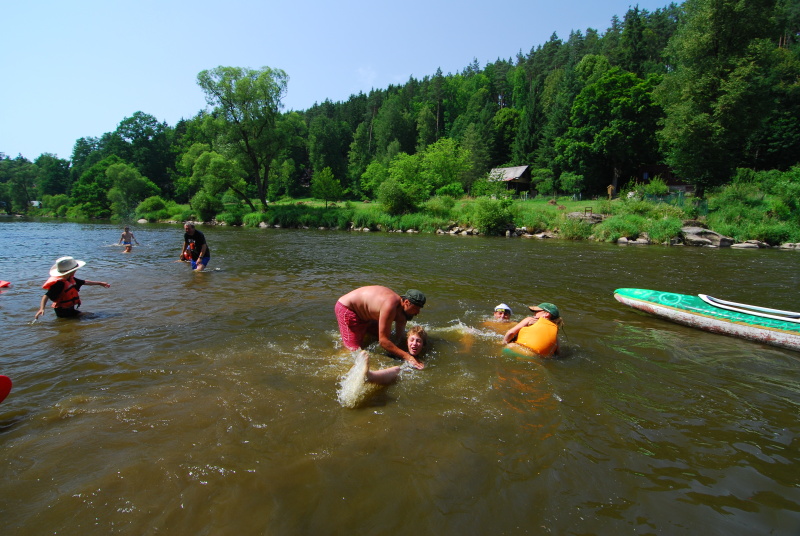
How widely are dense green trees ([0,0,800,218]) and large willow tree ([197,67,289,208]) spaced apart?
131mm

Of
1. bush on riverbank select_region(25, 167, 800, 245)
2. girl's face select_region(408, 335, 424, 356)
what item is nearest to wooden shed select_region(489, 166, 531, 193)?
bush on riverbank select_region(25, 167, 800, 245)

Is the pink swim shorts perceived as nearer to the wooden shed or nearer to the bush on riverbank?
the bush on riverbank

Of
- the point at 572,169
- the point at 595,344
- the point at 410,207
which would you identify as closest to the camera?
the point at 595,344

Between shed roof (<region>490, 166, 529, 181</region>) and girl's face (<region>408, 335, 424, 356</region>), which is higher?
shed roof (<region>490, 166, 529, 181</region>)

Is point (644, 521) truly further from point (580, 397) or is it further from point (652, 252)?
point (652, 252)

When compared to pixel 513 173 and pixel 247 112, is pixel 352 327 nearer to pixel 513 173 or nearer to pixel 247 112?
pixel 247 112

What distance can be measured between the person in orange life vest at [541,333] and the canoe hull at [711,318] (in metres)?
3.90

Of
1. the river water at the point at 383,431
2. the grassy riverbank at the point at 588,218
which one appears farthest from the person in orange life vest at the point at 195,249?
the grassy riverbank at the point at 588,218

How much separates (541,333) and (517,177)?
5475 cm

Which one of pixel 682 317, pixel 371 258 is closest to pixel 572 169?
pixel 371 258

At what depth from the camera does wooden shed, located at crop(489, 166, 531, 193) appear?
56.8 metres

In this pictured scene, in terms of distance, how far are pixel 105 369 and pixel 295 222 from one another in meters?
39.0

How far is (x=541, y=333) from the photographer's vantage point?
633 centimetres

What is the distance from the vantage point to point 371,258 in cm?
1858
